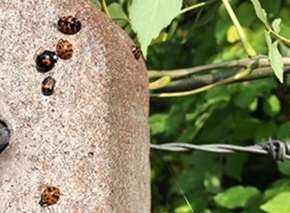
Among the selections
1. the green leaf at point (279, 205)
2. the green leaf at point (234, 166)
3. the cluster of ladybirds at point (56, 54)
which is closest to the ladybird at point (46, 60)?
the cluster of ladybirds at point (56, 54)

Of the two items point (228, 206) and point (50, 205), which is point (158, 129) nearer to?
point (228, 206)

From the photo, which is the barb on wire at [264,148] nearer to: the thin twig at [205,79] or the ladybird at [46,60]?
the thin twig at [205,79]

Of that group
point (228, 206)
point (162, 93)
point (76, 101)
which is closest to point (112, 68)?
point (76, 101)

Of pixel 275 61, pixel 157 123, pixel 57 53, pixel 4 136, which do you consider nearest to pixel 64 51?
pixel 57 53

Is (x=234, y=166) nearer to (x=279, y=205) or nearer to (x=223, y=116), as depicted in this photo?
(x=223, y=116)

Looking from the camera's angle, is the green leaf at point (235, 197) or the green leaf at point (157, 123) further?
the green leaf at point (157, 123)

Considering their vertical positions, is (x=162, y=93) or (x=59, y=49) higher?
(x=59, y=49)
